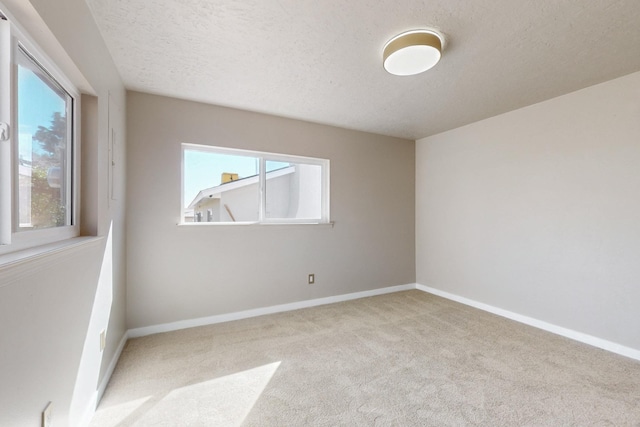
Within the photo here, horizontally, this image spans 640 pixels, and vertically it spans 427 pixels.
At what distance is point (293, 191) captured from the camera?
355cm

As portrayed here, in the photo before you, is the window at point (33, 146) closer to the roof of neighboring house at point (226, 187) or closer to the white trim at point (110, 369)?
the white trim at point (110, 369)

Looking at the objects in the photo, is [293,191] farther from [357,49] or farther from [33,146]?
[33,146]

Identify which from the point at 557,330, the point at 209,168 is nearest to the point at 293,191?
the point at 209,168

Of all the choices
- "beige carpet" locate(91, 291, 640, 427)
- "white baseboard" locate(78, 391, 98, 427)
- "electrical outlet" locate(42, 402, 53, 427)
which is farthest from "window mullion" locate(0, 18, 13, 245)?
"beige carpet" locate(91, 291, 640, 427)

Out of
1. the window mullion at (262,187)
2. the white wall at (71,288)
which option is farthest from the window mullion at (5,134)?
the window mullion at (262,187)

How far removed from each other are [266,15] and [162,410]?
2.44 metres

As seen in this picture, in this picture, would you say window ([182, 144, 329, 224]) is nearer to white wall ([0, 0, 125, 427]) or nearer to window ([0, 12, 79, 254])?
white wall ([0, 0, 125, 427])

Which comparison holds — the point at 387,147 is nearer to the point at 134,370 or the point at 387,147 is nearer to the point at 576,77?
the point at 576,77

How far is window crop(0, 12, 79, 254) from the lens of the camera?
970mm

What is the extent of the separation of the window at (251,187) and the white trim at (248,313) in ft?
3.35

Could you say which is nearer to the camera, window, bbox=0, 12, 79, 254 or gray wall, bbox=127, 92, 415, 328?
window, bbox=0, 12, 79, 254

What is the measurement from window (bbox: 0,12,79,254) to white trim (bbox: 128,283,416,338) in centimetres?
154

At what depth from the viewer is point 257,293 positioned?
3.17 m

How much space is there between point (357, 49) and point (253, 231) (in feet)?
6.88
